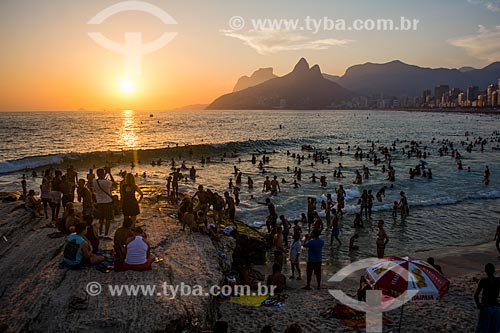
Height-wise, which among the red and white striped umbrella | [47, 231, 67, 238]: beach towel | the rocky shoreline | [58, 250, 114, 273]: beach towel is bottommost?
the rocky shoreline

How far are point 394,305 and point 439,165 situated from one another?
32786 millimetres

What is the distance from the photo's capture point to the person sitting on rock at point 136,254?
27.0 ft

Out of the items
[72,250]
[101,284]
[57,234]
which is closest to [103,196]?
[57,234]

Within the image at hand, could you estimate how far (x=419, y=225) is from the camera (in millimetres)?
17641

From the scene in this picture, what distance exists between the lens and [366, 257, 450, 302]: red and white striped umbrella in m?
6.38

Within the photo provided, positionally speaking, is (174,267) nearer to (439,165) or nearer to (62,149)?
(439,165)

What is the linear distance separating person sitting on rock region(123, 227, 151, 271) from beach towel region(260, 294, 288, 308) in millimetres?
3103

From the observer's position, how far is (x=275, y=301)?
9.29 m

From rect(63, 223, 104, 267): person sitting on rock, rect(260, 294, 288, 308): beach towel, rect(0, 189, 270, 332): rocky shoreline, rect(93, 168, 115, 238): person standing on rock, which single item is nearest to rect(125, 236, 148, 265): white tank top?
rect(0, 189, 270, 332): rocky shoreline

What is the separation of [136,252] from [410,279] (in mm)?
5656

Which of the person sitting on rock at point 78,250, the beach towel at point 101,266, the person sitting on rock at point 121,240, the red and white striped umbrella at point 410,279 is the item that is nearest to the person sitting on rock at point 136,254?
the person sitting on rock at point 121,240

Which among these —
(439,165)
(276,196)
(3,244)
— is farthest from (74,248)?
(439,165)

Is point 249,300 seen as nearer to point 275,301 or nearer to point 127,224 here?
point 275,301

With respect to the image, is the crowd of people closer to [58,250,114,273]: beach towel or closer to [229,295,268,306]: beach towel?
[58,250,114,273]: beach towel
